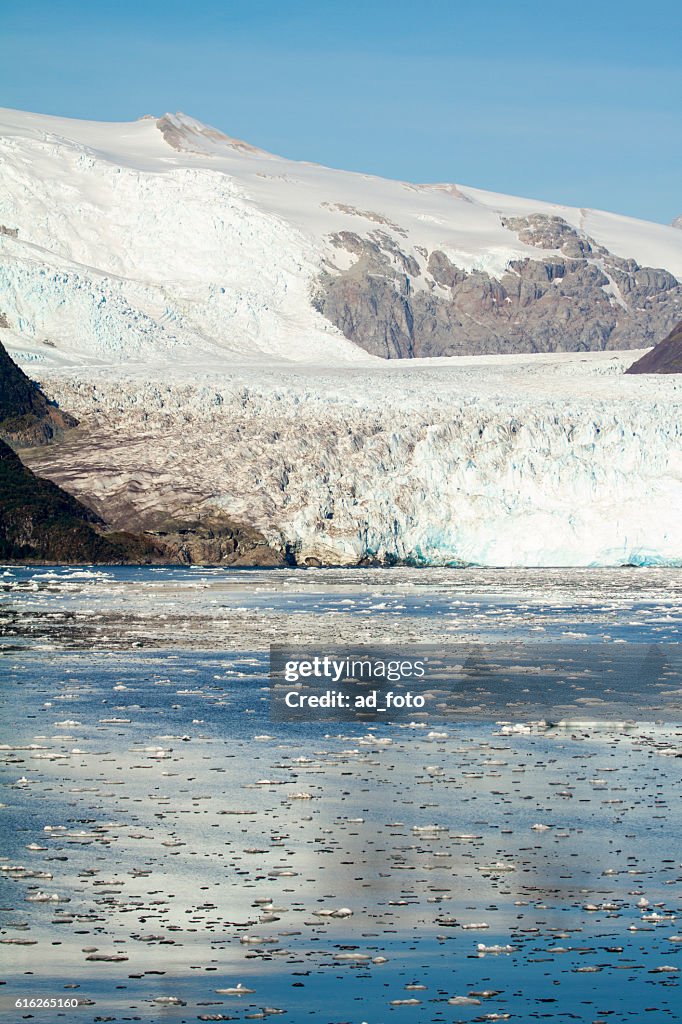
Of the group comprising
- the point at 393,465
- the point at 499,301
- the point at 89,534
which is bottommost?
the point at 89,534

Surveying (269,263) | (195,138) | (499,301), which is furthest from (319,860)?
(195,138)

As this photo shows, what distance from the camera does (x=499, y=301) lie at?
78312mm

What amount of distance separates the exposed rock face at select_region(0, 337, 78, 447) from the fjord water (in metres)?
24.7

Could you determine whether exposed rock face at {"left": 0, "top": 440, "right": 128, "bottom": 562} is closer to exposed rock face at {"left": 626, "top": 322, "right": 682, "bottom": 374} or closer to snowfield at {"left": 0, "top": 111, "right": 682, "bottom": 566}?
snowfield at {"left": 0, "top": 111, "right": 682, "bottom": 566}

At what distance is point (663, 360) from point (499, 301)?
95.4 ft

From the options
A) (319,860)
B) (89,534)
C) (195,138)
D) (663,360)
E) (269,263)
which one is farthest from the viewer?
(195,138)

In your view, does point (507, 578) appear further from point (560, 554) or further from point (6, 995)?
point (6, 995)

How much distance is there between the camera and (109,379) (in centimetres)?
4084

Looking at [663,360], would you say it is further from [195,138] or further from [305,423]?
[195,138]

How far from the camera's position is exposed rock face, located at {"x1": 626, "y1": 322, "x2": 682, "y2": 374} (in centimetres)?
4903

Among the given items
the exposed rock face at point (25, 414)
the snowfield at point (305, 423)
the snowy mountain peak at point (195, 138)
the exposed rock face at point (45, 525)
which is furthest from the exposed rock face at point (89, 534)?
the snowy mountain peak at point (195, 138)

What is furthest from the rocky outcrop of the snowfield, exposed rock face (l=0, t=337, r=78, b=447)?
exposed rock face (l=0, t=337, r=78, b=447)

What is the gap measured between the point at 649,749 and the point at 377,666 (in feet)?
18.0

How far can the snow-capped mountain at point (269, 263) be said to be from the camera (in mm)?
50844
